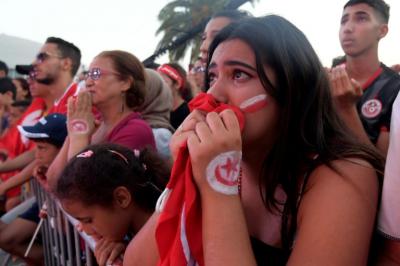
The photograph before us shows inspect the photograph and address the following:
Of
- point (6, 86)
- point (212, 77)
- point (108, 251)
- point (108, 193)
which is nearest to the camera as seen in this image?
point (212, 77)

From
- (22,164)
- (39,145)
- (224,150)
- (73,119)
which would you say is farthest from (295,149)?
(22,164)

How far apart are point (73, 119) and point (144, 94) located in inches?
24.4

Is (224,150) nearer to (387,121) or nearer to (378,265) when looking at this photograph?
(378,265)

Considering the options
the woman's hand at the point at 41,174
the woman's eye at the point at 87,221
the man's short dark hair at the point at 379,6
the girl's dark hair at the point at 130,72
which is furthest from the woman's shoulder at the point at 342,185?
the woman's hand at the point at 41,174

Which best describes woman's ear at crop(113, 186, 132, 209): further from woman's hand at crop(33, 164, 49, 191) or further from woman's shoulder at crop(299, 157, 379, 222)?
woman's hand at crop(33, 164, 49, 191)

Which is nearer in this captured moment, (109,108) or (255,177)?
(255,177)

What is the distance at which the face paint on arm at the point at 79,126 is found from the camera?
111 inches

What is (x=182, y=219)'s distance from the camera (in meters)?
1.21

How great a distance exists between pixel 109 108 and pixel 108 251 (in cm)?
145

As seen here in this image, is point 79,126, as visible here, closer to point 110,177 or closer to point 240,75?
point 110,177

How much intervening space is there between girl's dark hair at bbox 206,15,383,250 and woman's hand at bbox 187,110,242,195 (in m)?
0.25

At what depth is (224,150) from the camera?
3.82ft

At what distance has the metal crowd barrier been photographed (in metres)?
2.39

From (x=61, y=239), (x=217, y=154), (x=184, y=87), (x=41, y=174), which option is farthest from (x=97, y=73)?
(x=184, y=87)
